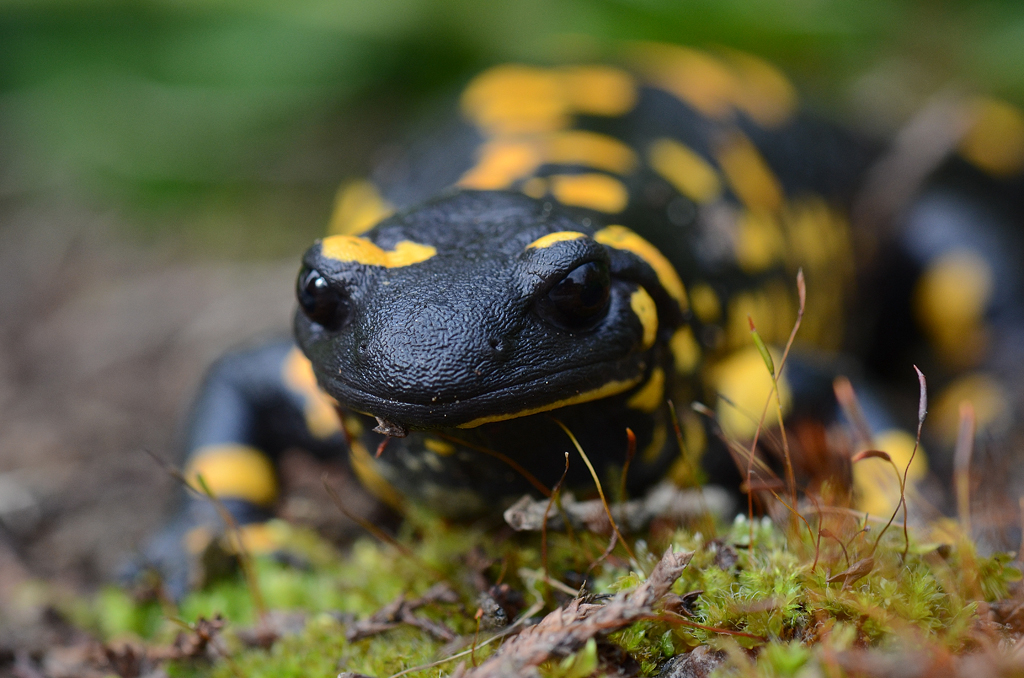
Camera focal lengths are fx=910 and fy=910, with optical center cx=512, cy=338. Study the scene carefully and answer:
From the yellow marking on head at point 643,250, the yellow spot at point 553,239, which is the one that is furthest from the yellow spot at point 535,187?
the yellow spot at point 553,239

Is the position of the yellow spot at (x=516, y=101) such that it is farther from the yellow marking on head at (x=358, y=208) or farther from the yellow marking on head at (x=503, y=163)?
the yellow marking on head at (x=358, y=208)

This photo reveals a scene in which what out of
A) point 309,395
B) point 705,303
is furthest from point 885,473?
point 309,395

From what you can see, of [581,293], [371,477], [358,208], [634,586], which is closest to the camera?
[634,586]

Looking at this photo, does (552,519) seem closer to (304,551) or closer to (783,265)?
(304,551)

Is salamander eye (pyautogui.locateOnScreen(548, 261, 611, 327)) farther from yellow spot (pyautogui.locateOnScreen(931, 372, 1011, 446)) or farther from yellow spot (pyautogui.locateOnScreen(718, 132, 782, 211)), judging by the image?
yellow spot (pyautogui.locateOnScreen(931, 372, 1011, 446))

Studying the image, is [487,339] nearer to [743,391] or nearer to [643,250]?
[643,250]
